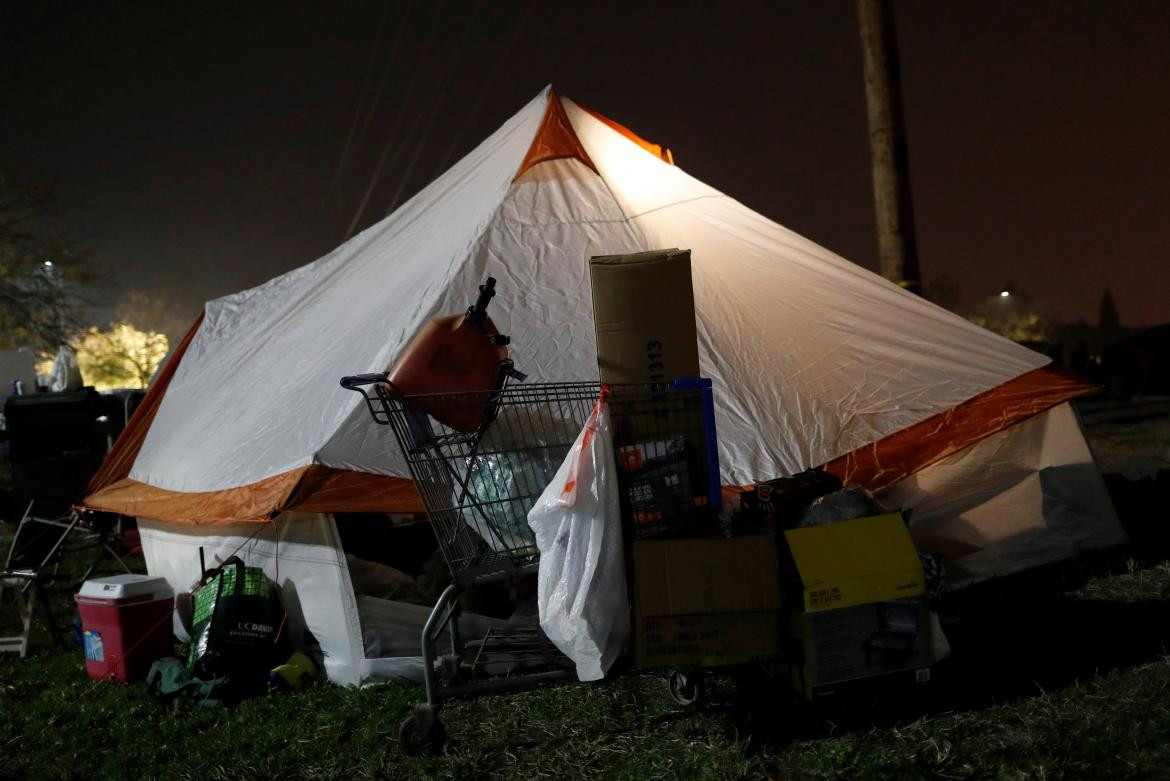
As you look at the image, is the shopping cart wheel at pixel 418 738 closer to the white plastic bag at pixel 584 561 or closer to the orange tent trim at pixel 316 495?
the white plastic bag at pixel 584 561

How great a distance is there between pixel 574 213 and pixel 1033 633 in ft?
11.2

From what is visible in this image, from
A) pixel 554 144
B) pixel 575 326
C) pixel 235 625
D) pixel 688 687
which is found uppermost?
Result: pixel 554 144

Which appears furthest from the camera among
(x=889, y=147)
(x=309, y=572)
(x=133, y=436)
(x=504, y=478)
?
(x=889, y=147)

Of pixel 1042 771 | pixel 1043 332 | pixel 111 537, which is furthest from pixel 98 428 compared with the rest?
pixel 1043 332

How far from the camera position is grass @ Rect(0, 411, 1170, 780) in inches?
120

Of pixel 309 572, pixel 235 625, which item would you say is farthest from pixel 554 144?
pixel 235 625

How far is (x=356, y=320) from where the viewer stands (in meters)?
5.76

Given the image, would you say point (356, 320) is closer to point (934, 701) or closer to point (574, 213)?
point (574, 213)

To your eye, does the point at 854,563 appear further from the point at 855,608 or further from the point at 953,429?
the point at 953,429

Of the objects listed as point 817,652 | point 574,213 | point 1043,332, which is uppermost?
point 1043,332

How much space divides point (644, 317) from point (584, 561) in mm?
1043

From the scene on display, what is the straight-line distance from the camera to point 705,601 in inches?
131

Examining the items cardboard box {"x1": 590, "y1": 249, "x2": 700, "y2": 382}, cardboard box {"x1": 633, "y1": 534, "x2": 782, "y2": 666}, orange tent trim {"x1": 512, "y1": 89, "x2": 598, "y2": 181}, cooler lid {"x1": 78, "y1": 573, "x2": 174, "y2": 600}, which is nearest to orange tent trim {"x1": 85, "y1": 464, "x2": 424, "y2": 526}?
cooler lid {"x1": 78, "y1": 573, "x2": 174, "y2": 600}

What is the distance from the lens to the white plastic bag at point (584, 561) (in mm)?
3229
